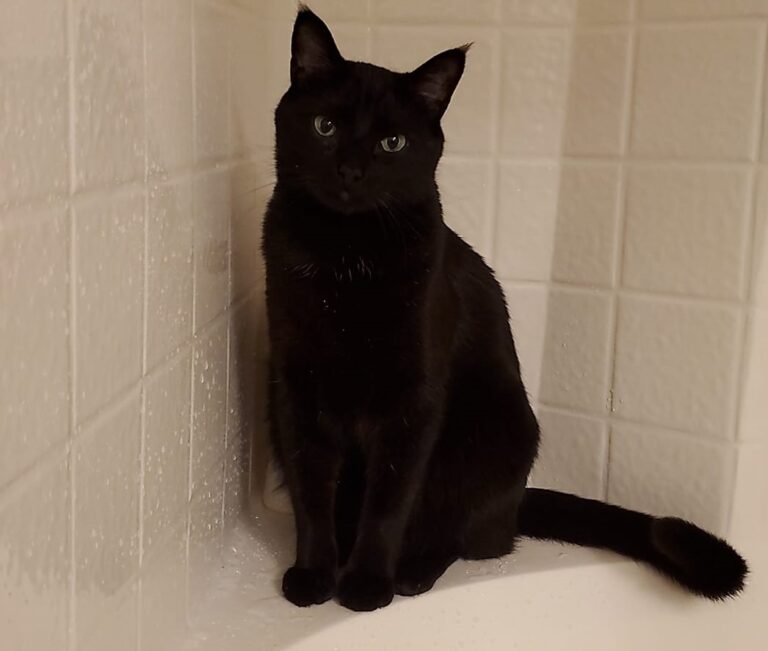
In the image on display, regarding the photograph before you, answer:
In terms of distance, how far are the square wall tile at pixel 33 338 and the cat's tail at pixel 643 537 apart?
2.21 ft

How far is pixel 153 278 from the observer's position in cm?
72

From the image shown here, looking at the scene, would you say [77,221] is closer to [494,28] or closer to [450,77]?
[450,77]

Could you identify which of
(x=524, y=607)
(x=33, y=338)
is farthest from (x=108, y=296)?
(x=524, y=607)

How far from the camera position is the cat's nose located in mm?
847

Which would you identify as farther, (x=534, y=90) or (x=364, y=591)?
(x=534, y=90)

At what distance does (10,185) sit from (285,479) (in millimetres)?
580

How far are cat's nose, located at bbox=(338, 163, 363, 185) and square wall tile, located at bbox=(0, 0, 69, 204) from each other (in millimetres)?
341

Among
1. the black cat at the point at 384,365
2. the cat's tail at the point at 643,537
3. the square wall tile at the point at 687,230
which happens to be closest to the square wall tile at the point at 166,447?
the black cat at the point at 384,365

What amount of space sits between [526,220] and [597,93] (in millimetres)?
176

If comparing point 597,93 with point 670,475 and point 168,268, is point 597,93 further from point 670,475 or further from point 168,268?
point 168,268

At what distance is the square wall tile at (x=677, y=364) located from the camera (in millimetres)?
1039

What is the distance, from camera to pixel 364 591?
90 centimetres

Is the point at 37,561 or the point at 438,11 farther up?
the point at 438,11

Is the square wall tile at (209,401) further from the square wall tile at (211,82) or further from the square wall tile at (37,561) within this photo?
the square wall tile at (37,561)
